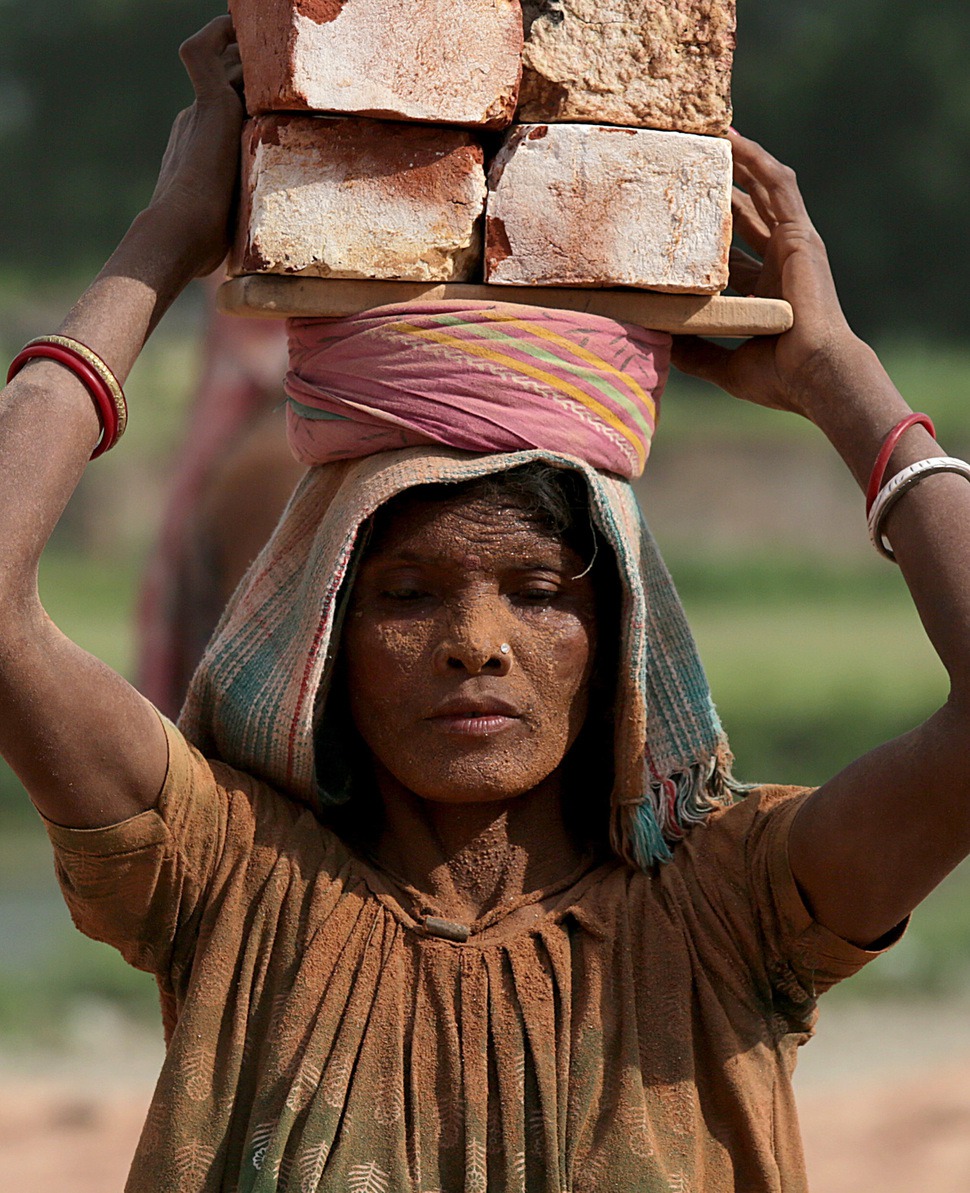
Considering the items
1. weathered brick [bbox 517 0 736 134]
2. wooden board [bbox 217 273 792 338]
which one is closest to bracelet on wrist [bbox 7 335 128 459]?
wooden board [bbox 217 273 792 338]

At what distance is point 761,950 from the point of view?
2.32 meters

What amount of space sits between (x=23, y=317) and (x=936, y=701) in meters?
8.88

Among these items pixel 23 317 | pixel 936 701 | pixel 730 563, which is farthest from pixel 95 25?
pixel 936 701

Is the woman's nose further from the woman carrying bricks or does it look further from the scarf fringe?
the scarf fringe

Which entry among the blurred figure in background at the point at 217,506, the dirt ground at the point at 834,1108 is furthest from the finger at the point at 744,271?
the dirt ground at the point at 834,1108

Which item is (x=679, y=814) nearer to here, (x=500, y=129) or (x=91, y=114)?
(x=500, y=129)

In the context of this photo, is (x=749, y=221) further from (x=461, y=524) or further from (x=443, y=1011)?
(x=443, y=1011)

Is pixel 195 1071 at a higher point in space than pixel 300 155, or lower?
lower

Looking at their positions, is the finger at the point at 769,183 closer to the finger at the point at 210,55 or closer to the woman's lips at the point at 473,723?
the finger at the point at 210,55

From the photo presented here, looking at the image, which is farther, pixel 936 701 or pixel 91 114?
pixel 91 114

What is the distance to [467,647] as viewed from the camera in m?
2.27

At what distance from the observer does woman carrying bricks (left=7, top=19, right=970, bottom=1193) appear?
86.6 inches

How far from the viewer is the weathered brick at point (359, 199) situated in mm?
2309

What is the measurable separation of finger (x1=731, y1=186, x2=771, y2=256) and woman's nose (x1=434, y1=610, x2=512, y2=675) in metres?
0.73
